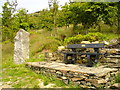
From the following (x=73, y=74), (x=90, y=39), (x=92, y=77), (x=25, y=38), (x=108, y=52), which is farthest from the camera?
(x=25, y=38)

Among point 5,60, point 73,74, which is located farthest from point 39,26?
point 73,74

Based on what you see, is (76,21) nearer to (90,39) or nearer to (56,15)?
(56,15)

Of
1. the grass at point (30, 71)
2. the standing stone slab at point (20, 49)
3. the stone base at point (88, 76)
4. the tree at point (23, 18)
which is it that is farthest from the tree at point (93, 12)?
the tree at point (23, 18)

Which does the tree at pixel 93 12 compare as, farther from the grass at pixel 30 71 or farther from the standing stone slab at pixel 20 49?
the standing stone slab at pixel 20 49

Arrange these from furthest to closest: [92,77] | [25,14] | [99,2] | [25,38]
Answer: [25,14] < [99,2] < [25,38] < [92,77]

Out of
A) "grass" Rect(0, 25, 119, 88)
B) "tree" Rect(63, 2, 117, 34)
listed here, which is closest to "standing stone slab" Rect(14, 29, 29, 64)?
"grass" Rect(0, 25, 119, 88)

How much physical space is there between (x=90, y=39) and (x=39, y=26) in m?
12.0

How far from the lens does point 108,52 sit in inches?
221

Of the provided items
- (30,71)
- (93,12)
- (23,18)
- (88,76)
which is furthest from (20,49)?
(23,18)

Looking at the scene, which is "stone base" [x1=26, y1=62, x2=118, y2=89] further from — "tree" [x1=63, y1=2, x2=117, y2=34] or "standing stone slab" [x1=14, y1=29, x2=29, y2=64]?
"tree" [x1=63, y1=2, x2=117, y2=34]

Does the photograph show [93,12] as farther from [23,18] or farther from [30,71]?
[23,18]

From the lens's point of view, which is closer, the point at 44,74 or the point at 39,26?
the point at 44,74

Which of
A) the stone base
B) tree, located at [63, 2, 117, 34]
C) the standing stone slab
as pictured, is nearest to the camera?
the stone base

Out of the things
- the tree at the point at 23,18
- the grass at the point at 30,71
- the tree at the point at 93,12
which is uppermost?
the tree at the point at 23,18
